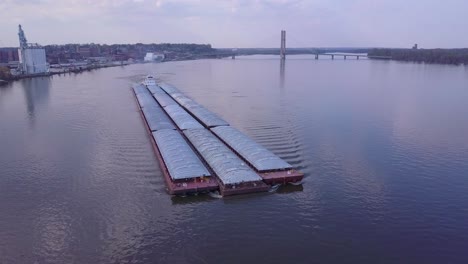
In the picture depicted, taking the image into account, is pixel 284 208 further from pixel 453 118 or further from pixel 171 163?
pixel 453 118

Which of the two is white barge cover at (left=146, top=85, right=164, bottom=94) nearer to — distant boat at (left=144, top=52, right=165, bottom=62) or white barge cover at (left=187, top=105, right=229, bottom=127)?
white barge cover at (left=187, top=105, right=229, bottom=127)

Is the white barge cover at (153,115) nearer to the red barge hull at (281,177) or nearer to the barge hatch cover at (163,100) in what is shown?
the barge hatch cover at (163,100)

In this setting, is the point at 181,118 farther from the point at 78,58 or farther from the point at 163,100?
the point at 78,58

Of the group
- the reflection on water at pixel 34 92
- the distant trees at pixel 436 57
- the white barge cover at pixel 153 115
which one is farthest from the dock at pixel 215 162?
the distant trees at pixel 436 57

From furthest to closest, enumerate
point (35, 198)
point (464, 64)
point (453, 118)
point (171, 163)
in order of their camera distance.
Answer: point (464, 64) → point (453, 118) → point (171, 163) → point (35, 198)

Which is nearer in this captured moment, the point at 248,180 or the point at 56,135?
the point at 248,180

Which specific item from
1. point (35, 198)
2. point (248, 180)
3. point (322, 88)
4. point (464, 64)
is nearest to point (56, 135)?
point (35, 198)

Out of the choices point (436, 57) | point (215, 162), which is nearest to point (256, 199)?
point (215, 162)

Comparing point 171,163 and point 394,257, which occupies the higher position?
point 171,163
